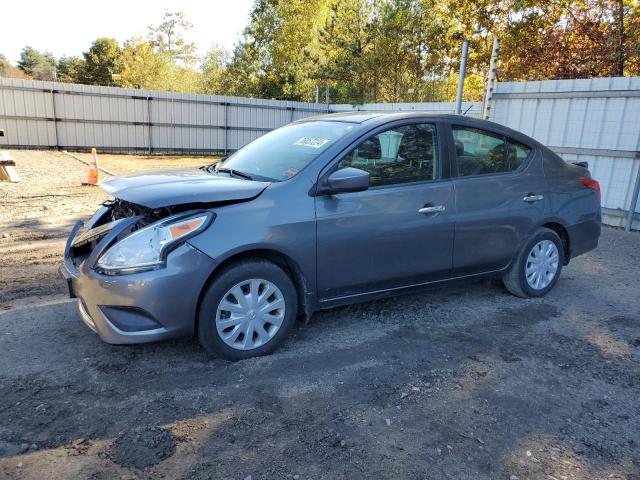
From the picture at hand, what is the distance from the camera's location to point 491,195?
4410 millimetres

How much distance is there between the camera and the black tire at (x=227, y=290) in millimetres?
3256

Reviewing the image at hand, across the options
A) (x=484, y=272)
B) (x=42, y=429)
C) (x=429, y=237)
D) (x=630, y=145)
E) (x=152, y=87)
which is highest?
(x=152, y=87)

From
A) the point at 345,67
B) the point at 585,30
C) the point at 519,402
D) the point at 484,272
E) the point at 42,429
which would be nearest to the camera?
the point at 42,429

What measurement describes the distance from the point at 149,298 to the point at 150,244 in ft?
1.09

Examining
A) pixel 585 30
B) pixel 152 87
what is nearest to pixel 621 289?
pixel 585 30

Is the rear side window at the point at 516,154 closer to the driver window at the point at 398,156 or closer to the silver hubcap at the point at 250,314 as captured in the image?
the driver window at the point at 398,156

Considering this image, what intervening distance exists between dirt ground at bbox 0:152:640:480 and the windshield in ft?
4.22

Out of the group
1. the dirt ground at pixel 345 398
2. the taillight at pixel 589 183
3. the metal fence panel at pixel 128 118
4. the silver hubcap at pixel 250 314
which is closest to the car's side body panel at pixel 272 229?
the silver hubcap at pixel 250 314

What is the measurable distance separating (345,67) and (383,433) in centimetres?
2698

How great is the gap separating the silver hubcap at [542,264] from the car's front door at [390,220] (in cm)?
111

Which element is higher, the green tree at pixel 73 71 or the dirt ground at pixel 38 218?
the green tree at pixel 73 71

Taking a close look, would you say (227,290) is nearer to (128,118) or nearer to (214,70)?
(128,118)

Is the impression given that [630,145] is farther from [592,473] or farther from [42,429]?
[42,429]

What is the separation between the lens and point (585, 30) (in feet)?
54.9
